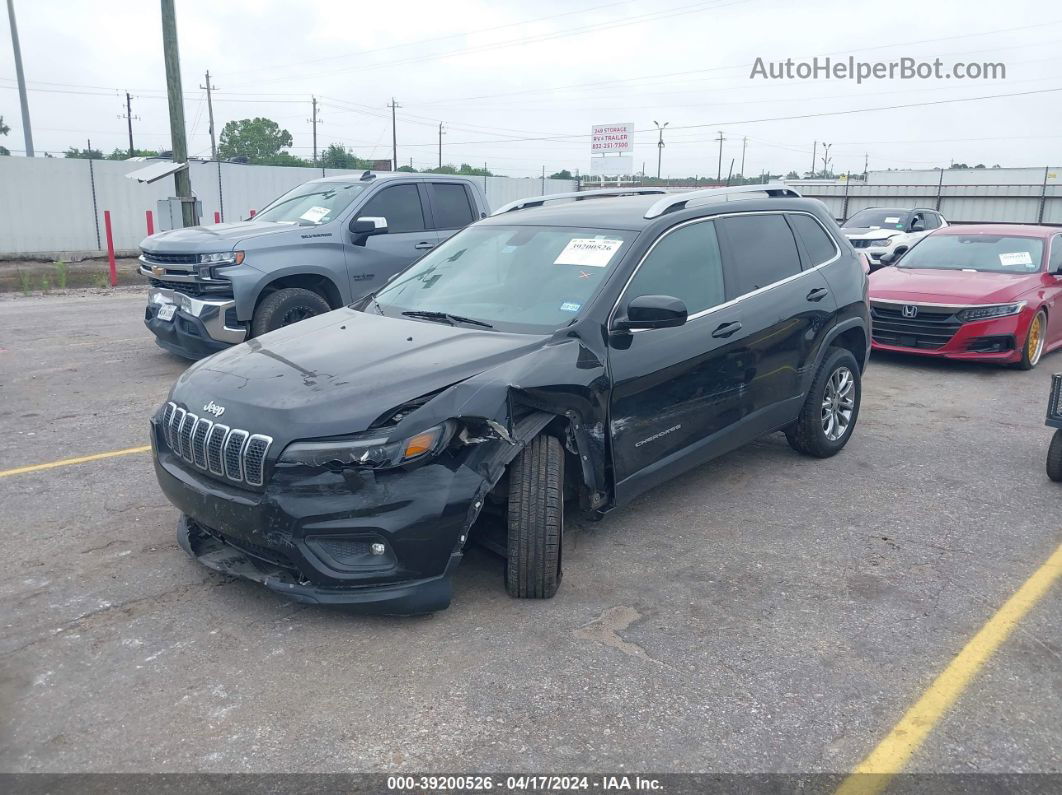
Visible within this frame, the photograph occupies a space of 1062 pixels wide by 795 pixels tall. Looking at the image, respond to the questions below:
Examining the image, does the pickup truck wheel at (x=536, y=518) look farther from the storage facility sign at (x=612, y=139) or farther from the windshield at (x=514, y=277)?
the storage facility sign at (x=612, y=139)

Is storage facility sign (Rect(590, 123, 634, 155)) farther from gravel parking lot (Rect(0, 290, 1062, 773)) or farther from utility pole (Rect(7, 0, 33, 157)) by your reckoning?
gravel parking lot (Rect(0, 290, 1062, 773))

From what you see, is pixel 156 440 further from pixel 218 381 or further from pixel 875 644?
pixel 875 644

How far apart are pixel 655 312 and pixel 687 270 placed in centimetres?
78

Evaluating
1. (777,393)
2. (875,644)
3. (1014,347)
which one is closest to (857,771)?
(875,644)

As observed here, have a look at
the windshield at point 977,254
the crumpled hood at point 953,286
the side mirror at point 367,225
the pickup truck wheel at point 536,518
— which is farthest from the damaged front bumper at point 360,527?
the windshield at point 977,254

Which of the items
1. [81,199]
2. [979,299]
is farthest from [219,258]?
[81,199]

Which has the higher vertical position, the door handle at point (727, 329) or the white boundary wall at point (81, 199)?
the white boundary wall at point (81, 199)

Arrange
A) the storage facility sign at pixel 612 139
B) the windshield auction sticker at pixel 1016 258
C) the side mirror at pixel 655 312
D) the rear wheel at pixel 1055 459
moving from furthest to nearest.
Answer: the storage facility sign at pixel 612 139
the windshield auction sticker at pixel 1016 258
the rear wheel at pixel 1055 459
the side mirror at pixel 655 312

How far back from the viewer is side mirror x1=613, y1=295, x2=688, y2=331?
4.11 meters

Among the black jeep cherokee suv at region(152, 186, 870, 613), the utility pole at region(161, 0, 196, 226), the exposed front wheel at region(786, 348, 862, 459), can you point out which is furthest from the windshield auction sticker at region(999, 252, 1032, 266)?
the utility pole at region(161, 0, 196, 226)

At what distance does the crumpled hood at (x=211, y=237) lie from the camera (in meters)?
8.09

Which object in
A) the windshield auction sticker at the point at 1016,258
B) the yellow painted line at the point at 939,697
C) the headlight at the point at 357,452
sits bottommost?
the yellow painted line at the point at 939,697

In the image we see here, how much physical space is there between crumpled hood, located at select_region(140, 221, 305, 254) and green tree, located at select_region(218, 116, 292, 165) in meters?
80.9

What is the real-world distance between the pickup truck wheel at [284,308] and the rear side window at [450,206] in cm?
178
